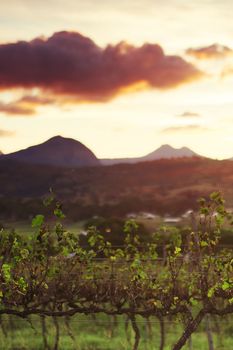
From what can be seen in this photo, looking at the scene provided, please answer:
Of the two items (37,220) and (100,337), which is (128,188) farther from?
(37,220)

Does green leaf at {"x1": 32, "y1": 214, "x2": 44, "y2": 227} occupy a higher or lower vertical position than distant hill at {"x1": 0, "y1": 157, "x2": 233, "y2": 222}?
lower

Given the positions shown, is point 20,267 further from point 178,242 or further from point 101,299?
point 178,242

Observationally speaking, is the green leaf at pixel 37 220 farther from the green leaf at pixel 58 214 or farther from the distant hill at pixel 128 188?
the distant hill at pixel 128 188

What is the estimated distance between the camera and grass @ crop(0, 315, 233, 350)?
18516mm

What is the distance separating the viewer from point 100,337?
19.9 meters

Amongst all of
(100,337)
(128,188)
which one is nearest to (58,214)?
(100,337)

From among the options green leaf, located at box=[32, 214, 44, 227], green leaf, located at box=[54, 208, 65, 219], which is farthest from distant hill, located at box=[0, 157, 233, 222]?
green leaf, located at box=[32, 214, 44, 227]

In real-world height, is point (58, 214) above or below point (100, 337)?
above

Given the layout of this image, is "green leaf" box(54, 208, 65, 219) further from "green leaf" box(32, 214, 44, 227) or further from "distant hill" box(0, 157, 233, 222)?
"distant hill" box(0, 157, 233, 222)

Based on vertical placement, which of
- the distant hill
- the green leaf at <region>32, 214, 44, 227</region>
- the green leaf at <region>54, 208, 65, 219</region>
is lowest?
the green leaf at <region>32, 214, 44, 227</region>

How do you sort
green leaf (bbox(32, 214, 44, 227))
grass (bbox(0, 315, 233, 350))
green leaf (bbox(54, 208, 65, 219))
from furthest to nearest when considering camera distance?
grass (bbox(0, 315, 233, 350)) → green leaf (bbox(54, 208, 65, 219)) → green leaf (bbox(32, 214, 44, 227))

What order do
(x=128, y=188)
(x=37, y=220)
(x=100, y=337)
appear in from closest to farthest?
(x=37, y=220) → (x=100, y=337) → (x=128, y=188)

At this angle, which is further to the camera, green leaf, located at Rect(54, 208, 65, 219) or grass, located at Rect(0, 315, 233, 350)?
grass, located at Rect(0, 315, 233, 350)

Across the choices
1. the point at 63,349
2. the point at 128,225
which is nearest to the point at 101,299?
the point at 128,225
